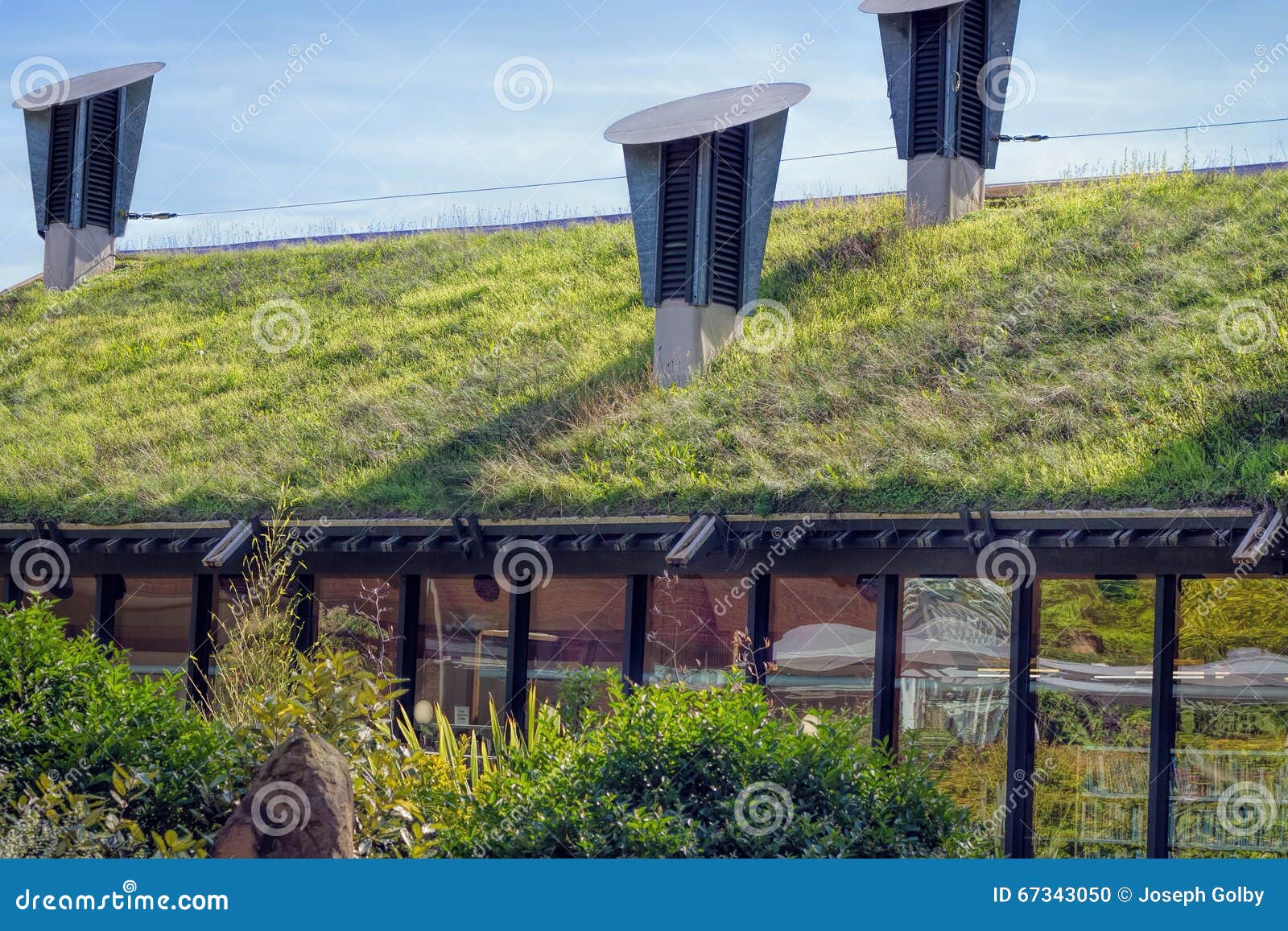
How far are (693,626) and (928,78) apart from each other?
9.25 metres

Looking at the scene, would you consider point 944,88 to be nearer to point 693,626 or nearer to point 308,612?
point 693,626

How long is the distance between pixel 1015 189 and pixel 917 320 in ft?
21.3

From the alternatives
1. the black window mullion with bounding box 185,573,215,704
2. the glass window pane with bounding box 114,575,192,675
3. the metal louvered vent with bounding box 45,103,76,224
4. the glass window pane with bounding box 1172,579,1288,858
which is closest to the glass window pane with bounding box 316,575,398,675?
the black window mullion with bounding box 185,573,215,704

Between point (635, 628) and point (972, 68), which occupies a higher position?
point (972, 68)

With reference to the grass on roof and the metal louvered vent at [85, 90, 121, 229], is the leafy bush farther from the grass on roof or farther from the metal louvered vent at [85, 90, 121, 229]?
the metal louvered vent at [85, 90, 121, 229]

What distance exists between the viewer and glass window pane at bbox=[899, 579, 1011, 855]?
11422 millimetres

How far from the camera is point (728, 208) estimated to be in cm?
1606

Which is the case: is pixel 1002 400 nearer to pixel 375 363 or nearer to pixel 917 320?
pixel 917 320

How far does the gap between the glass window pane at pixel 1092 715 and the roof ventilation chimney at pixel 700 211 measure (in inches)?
231

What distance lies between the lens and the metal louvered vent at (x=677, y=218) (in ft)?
52.2

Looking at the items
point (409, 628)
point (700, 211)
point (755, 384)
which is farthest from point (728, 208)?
point (409, 628)

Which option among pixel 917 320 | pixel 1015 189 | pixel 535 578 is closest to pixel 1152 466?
pixel 917 320

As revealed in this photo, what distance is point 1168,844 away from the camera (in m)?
10.3

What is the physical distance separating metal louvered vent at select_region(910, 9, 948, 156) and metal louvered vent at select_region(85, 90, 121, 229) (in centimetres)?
1413
